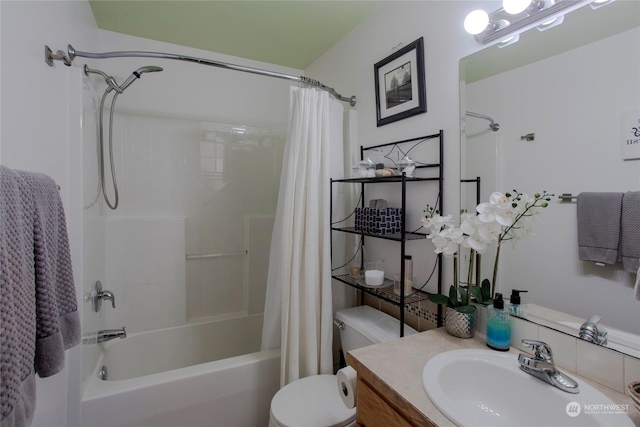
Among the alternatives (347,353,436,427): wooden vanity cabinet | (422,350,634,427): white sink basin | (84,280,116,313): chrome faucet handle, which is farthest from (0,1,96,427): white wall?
(422,350,634,427): white sink basin

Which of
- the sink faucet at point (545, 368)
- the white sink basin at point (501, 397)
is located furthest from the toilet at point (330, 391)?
the sink faucet at point (545, 368)

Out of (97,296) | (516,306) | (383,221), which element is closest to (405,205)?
(383,221)

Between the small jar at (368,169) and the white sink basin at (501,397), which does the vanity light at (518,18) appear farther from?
the white sink basin at (501,397)

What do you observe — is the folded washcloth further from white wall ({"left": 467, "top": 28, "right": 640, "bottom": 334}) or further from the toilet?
the toilet

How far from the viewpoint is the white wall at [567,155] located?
85 cm

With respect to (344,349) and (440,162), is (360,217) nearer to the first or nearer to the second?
(440,162)

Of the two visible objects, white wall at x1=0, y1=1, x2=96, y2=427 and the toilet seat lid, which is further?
the toilet seat lid

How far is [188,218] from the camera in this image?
2307 millimetres

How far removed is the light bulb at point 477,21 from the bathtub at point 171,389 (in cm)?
179

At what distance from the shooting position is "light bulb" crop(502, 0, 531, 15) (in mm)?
1035

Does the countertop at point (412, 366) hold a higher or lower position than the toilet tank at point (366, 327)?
higher

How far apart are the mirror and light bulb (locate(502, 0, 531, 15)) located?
0.09m

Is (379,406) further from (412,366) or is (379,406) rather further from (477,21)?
(477,21)

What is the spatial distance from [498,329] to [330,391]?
2.67 ft
